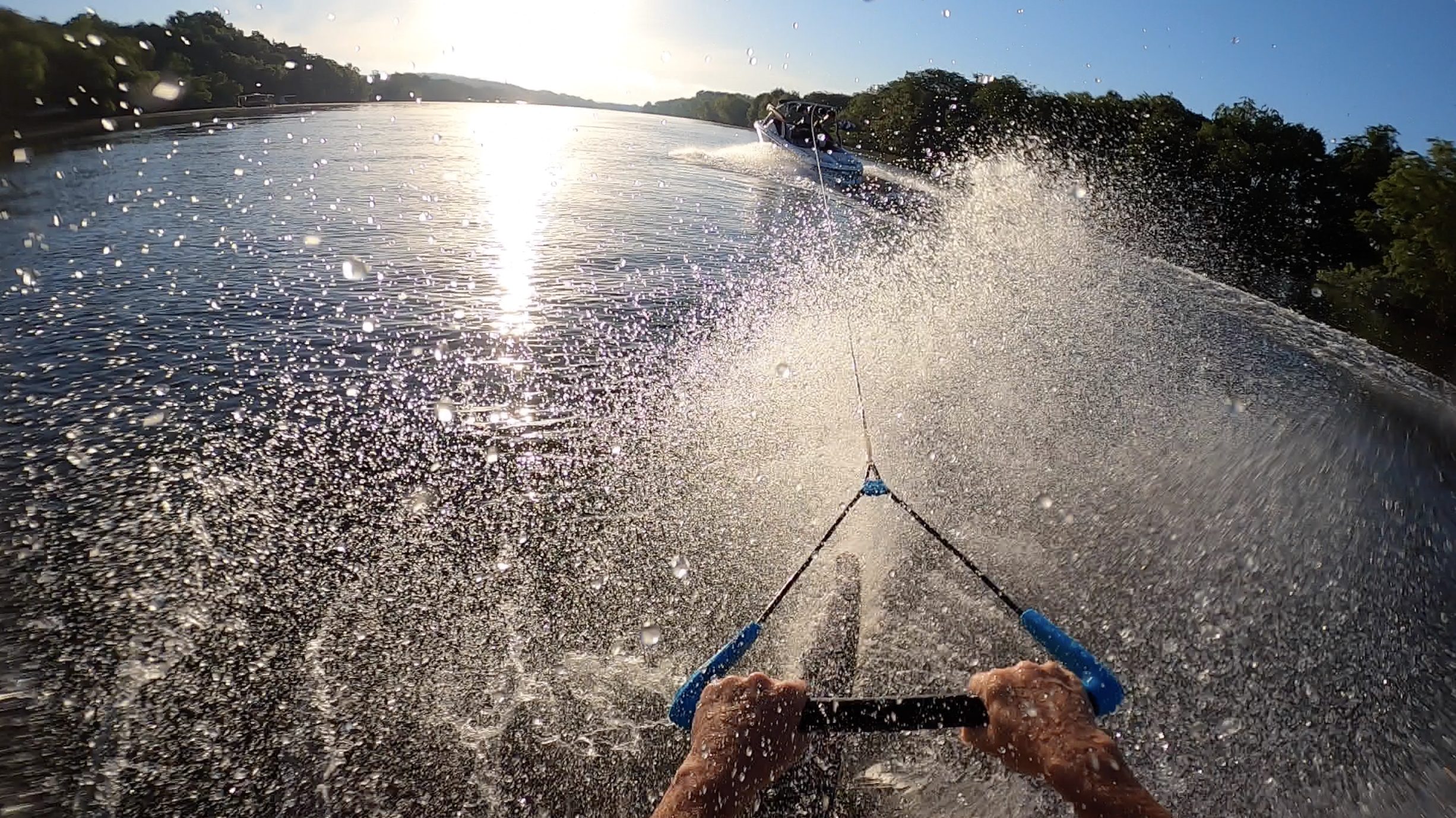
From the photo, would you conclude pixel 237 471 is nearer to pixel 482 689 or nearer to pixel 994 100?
pixel 482 689

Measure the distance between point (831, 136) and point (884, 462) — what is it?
30.0 meters

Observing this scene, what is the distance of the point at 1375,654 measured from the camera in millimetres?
4828

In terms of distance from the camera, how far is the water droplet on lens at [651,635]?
15.2 ft

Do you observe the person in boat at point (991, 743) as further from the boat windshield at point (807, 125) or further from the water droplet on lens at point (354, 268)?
the boat windshield at point (807, 125)

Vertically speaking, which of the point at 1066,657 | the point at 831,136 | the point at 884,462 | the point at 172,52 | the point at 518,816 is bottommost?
the point at 518,816

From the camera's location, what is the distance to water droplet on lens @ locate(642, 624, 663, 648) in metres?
4.63

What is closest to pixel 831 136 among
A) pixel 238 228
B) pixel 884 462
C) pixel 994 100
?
pixel 238 228

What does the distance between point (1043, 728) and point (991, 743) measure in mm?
242

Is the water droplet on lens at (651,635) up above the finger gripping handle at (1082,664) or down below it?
below

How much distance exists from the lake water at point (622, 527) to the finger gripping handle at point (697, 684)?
133cm

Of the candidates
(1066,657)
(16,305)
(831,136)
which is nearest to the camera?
(1066,657)

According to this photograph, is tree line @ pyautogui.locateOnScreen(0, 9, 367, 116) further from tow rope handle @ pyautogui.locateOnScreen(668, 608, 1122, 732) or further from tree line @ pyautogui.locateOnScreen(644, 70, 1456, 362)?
tree line @ pyautogui.locateOnScreen(644, 70, 1456, 362)

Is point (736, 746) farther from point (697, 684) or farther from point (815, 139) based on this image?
point (815, 139)

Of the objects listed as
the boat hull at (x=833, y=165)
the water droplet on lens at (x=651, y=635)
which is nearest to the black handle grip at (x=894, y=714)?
A: the water droplet on lens at (x=651, y=635)
